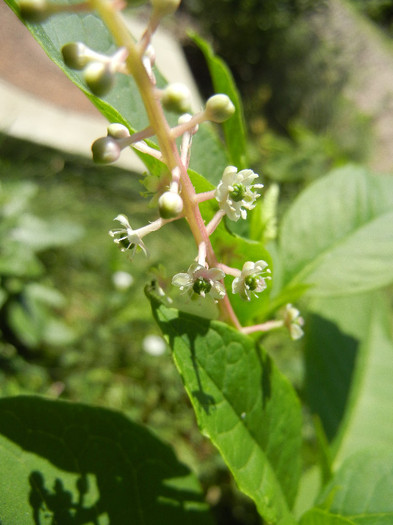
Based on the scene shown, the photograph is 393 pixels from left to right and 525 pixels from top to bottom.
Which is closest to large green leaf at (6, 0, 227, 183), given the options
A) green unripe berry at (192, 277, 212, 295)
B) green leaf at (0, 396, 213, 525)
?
green unripe berry at (192, 277, 212, 295)

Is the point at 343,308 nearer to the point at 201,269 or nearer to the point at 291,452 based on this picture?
the point at 291,452

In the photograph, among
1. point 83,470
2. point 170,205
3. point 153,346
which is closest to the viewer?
point 170,205

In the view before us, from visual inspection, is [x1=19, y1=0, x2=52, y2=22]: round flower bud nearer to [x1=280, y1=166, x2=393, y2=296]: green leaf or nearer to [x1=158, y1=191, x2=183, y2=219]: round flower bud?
[x1=158, y1=191, x2=183, y2=219]: round flower bud

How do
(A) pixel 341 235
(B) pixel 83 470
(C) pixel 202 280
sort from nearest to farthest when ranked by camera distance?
(C) pixel 202 280 < (B) pixel 83 470 < (A) pixel 341 235

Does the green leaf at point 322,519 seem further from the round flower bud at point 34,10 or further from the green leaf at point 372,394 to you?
the round flower bud at point 34,10

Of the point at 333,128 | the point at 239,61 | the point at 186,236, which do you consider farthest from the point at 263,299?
the point at 239,61

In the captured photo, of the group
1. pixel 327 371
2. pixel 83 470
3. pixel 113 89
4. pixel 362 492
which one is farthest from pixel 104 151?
pixel 327 371

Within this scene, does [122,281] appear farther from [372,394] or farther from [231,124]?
[231,124]
